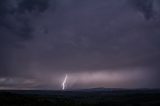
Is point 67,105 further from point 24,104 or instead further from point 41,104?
point 24,104

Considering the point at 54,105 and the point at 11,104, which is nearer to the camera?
the point at 11,104

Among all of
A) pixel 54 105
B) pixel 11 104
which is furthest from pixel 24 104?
pixel 54 105

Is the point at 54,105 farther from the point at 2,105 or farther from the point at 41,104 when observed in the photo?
the point at 2,105

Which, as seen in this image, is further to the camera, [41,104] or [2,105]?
[41,104]

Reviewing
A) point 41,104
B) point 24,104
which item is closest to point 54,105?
point 41,104

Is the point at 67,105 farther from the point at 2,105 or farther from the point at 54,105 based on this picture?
the point at 2,105

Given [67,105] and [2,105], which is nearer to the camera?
[2,105]
